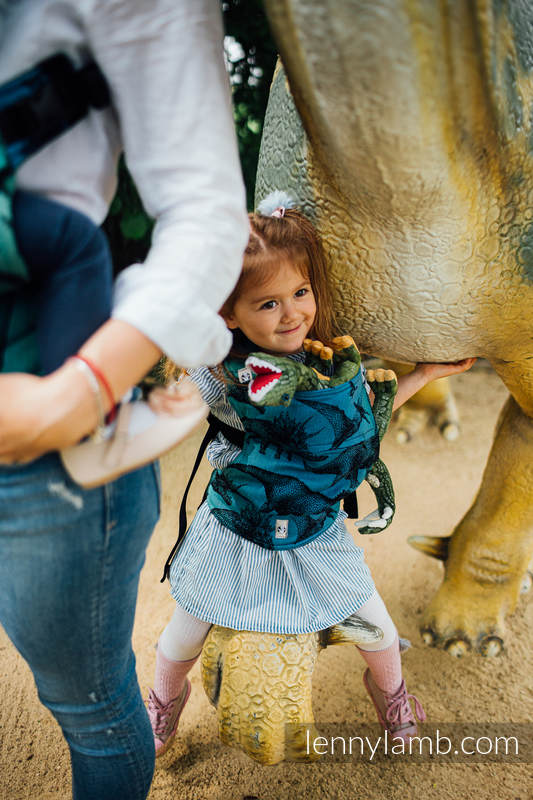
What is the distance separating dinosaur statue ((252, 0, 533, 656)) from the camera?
0.68m

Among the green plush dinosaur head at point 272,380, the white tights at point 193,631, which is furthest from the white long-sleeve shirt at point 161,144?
the white tights at point 193,631

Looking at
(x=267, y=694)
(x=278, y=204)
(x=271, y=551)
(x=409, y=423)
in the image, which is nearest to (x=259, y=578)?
(x=271, y=551)

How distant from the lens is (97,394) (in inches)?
22.9

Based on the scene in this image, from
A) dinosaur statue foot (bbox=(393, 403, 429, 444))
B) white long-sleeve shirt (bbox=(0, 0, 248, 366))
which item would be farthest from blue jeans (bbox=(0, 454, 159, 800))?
dinosaur statue foot (bbox=(393, 403, 429, 444))

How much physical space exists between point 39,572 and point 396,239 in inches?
24.2

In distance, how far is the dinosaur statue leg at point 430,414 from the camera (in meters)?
2.61

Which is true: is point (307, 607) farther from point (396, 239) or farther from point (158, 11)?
point (158, 11)

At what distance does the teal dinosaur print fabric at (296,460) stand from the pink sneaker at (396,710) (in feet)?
1.43

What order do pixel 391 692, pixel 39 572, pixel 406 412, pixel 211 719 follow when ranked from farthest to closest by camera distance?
1. pixel 406 412
2. pixel 211 719
3. pixel 391 692
4. pixel 39 572

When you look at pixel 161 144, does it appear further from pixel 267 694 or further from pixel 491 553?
pixel 491 553

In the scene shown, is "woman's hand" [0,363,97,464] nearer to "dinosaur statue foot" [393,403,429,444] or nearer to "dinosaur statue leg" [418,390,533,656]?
"dinosaur statue leg" [418,390,533,656]

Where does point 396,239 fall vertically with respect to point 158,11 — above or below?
below

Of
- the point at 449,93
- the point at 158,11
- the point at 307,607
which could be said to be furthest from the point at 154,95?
the point at 307,607

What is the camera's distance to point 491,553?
1554mm
